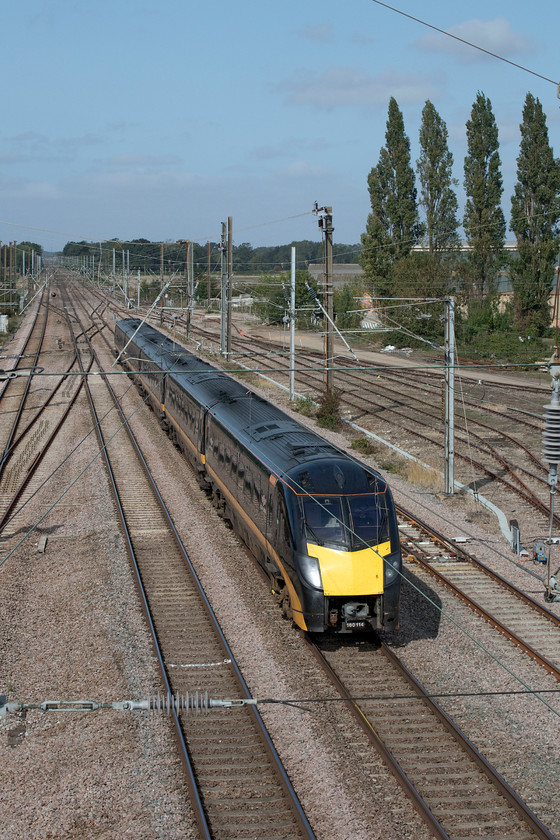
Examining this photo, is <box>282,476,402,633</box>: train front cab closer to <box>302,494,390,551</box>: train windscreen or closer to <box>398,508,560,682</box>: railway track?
<box>302,494,390,551</box>: train windscreen

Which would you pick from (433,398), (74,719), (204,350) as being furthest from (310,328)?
(74,719)

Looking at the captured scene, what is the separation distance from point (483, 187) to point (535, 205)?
499 cm

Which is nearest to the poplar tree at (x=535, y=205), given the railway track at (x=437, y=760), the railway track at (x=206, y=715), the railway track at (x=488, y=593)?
the railway track at (x=488, y=593)

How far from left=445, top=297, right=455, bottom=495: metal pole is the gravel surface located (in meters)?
3.89

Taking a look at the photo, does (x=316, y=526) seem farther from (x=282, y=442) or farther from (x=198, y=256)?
(x=198, y=256)

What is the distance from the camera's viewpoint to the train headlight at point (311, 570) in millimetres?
11694

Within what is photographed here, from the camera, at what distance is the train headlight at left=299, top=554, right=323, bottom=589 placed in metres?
11.7

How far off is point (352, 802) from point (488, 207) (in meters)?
51.8

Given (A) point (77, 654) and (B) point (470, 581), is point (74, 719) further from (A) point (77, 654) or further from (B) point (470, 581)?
(B) point (470, 581)

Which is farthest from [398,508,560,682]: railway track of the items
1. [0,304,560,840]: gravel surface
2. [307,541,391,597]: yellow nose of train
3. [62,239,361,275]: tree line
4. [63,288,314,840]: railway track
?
[62,239,361,275]: tree line

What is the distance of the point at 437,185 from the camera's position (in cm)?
5838

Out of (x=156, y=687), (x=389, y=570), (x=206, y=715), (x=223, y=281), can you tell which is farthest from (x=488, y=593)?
(x=223, y=281)

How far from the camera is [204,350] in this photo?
2174 inches

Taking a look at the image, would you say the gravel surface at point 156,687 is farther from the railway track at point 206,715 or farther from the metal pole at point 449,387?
the metal pole at point 449,387
